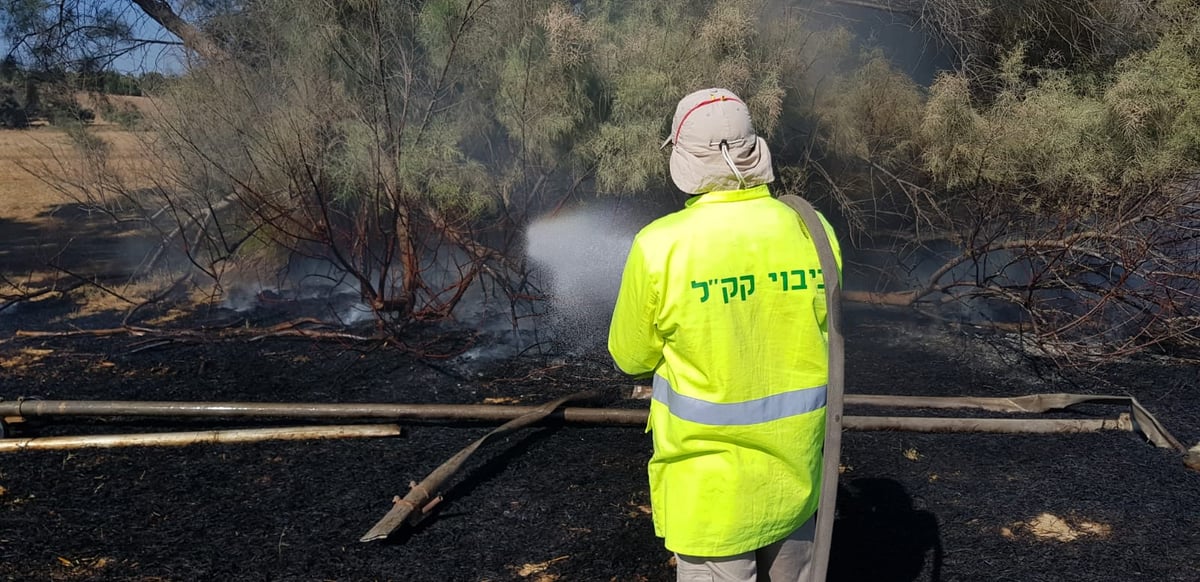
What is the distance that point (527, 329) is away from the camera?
700 centimetres

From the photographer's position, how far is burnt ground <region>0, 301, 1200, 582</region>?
3.59 metres

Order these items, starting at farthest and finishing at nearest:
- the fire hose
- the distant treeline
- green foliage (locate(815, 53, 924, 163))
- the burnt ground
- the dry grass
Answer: the distant treeline → the dry grass → green foliage (locate(815, 53, 924, 163)) → the burnt ground → the fire hose

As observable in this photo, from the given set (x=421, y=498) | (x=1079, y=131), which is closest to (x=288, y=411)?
(x=421, y=498)

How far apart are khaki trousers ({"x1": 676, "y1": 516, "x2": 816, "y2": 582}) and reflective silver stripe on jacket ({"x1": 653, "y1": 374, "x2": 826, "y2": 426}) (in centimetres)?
40

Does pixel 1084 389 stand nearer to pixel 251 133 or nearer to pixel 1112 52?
pixel 1112 52

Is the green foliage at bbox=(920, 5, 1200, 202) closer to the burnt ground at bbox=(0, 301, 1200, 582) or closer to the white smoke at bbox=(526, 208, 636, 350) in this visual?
the burnt ground at bbox=(0, 301, 1200, 582)

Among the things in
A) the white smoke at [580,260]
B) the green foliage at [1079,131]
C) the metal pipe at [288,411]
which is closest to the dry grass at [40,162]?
the white smoke at [580,260]

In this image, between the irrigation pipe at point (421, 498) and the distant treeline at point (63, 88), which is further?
the distant treeline at point (63, 88)

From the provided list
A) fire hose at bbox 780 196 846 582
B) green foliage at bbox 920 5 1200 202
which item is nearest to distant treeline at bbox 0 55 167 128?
green foliage at bbox 920 5 1200 202

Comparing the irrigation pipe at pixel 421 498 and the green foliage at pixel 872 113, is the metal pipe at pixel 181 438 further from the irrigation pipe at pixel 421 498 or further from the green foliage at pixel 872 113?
the green foliage at pixel 872 113

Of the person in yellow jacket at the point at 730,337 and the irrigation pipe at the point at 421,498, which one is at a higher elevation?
the person in yellow jacket at the point at 730,337

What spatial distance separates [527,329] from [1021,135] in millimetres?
4720

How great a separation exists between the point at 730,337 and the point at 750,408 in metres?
0.20

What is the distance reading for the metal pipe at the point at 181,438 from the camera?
454cm
